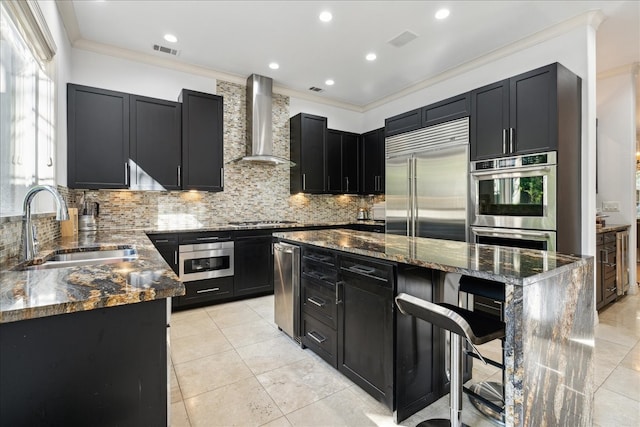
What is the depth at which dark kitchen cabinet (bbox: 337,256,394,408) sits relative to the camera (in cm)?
181

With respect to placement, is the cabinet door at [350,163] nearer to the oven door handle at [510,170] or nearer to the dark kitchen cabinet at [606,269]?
the oven door handle at [510,170]

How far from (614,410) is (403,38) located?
378cm

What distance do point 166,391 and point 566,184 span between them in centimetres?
357

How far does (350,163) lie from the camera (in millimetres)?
5637

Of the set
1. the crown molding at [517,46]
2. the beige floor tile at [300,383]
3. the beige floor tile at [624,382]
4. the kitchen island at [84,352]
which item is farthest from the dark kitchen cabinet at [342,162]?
the kitchen island at [84,352]

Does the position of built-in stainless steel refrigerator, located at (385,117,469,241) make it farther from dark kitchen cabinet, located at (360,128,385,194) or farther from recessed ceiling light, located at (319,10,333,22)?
recessed ceiling light, located at (319,10,333,22)

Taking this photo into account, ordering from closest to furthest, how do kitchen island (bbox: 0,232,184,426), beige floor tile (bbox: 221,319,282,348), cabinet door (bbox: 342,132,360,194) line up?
kitchen island (bbox: 0,232,184,426)
beige floor tile (bbox: 221,319,282,348)
cabinet door (bbox: 342,132,360,194)

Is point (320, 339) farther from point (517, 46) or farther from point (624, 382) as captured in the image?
point (517, 46)

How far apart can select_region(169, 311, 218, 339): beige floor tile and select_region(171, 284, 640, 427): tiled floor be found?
11 mm

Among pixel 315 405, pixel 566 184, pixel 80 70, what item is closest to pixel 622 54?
pixel 566 184

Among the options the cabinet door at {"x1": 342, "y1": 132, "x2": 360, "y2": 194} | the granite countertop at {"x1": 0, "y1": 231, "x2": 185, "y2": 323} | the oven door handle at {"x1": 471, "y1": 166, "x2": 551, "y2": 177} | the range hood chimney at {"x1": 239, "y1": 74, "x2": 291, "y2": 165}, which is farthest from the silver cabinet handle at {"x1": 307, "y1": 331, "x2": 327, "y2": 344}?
the cabinet door at {"x1": 342, "y1": 132, "x2": 360, "y2": 194}

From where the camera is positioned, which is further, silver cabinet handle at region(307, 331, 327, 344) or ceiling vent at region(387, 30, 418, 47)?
ceiling vent at region(387, 30, 418, 47)

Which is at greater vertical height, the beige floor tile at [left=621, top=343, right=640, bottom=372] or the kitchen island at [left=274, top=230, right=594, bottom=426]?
the kitchen island at [left=274, top=230, right=594, bottom=426]

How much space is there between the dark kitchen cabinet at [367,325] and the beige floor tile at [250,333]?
99 centimetres
